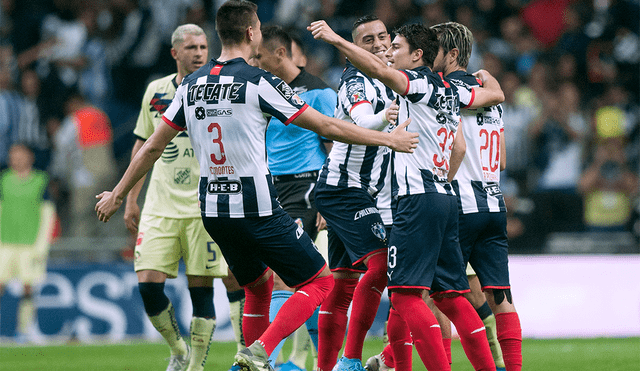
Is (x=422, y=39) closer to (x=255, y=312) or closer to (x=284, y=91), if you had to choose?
(x=284, y=91)

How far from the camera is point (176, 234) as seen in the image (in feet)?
22.6

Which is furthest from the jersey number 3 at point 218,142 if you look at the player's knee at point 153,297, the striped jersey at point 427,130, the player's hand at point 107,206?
the player's knee at point 153,297

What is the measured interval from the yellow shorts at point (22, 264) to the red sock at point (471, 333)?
7995mm

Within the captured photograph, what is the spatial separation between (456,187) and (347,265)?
102 cm

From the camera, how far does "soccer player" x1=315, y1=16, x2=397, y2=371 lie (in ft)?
19.0

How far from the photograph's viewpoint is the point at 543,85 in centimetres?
1359

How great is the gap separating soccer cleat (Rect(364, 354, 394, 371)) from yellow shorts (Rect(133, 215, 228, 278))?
1.45 metres

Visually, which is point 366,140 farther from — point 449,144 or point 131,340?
point 131,340

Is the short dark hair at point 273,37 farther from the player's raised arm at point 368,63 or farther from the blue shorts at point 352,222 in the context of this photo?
the player's raised arm at point 368,63

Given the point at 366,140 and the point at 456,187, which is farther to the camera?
the point at 456,187

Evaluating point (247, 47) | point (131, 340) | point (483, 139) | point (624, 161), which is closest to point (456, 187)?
point (483, 139)

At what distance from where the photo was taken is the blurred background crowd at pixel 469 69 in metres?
12.5

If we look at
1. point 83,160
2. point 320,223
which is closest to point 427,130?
point 320,223

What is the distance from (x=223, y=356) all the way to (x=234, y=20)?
16.8 feet
